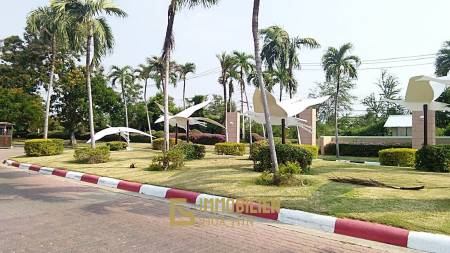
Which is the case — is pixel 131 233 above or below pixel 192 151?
below

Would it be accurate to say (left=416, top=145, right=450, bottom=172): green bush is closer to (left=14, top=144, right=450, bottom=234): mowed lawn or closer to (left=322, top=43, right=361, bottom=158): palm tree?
(left=14, top=144, right=450, bottom=234): mowed lawn

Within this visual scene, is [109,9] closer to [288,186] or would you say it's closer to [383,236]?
[288,186]

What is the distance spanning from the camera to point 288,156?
11.1 metres

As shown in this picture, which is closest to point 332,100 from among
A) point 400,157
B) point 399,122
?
point 399,122

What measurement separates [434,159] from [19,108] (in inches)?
1357

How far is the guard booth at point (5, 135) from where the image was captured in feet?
107

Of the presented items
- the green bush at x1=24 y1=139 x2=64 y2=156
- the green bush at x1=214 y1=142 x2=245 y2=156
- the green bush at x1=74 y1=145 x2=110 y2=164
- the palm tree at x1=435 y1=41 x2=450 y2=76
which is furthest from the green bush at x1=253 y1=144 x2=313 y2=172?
the palm tree at x1=435 y1=41 x2=450 y2=76

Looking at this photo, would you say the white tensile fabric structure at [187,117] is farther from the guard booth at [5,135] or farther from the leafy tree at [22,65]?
the leafy tree at [22,65]

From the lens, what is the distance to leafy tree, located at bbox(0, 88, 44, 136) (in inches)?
1389

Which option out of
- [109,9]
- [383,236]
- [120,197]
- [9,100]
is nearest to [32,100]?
[9,100]

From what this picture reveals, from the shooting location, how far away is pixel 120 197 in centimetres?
898

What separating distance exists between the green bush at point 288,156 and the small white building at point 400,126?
30.4 metres

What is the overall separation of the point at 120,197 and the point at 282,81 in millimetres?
24560

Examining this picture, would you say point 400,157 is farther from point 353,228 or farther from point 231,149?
point 353,228
